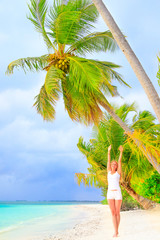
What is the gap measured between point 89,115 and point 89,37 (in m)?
3.33

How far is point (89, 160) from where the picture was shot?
1425 centimetres

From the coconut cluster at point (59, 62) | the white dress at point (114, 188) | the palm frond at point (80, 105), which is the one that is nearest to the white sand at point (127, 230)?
the white dress at point (114, 188)

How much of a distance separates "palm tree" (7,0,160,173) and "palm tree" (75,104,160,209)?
2.44 meters

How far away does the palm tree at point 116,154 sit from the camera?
1279 centimetres

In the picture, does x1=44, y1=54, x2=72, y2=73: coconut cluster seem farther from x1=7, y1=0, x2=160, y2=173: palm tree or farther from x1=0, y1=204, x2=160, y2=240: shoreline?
x1=0, y1=204, x2=160, y2=240: shoreline

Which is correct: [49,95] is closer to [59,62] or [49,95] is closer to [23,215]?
[59,62]

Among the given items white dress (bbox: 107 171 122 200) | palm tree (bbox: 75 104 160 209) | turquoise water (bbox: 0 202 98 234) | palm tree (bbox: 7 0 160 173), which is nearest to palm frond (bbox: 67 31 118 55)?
palm tree (bbox: 7 0 160 173)

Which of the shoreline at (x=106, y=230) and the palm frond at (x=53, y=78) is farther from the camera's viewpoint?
the palm frond at (x=53, y=78)

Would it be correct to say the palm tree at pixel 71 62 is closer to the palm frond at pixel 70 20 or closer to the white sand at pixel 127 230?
the palm frond at pixel 70 20

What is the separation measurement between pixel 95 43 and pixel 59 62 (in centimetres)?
187

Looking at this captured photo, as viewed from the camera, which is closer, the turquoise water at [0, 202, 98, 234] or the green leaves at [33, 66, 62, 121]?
the green leaves at [33, 66, 62, 121]

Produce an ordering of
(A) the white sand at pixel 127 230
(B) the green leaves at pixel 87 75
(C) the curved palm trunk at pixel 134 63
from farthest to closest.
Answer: (B) the green leaves at pixel 87 75, (A) the white sand at pixel 127 230, (C) the curved palm trunk at pixel 134 63

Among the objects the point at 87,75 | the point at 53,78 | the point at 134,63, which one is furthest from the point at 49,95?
the point at 134,63

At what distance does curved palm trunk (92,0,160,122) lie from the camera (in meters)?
5.75
